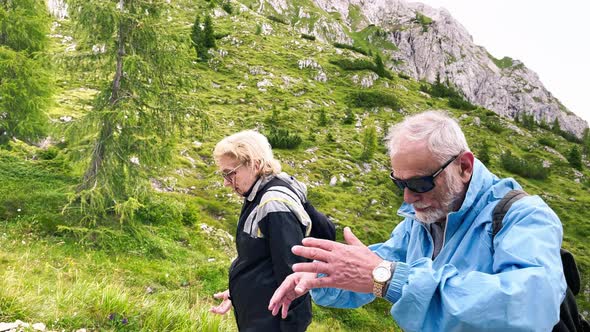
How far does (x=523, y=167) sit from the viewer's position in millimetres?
41344

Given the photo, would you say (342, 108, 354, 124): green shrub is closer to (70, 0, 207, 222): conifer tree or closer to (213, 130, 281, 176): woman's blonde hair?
(70, 0, 207, 222): conifer tree

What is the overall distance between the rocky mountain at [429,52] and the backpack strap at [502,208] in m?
123

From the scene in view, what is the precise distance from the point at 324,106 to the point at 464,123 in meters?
19.6

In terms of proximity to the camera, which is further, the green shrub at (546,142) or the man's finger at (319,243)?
the green shrub at (546,142)

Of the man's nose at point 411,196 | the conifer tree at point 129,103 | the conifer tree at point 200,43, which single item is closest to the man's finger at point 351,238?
the man's nose at point 411,196

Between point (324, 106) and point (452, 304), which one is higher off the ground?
point (452, 304)

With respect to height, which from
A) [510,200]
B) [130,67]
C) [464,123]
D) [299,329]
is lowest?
[464,123]

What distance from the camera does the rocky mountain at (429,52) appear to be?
407 ft

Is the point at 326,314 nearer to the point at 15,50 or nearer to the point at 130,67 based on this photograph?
the point at 130,67

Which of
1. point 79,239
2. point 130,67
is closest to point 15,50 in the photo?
point 130,67

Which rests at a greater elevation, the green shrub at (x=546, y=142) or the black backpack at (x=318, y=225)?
the black backpack at (x=318, y=225)

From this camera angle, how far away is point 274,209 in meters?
3.36

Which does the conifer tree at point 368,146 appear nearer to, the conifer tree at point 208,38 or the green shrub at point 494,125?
the green shrub at point 494,125

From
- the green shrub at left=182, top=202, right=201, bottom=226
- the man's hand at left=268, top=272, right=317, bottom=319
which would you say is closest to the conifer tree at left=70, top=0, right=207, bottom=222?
the green shrub at left=182, top=202, right=201, bottom=226
